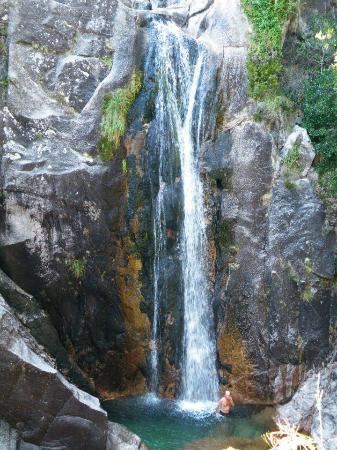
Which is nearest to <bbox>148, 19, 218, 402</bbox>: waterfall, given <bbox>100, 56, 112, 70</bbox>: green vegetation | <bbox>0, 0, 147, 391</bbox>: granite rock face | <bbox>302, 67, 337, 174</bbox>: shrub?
<bbox>0, 0, 147, 391</bbox>: granite rock face

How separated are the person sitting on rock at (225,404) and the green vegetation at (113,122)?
17.9ft

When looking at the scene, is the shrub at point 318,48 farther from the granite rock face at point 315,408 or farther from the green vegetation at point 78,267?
the green vegetation at point 78,267

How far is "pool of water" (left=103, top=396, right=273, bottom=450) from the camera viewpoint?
919cm

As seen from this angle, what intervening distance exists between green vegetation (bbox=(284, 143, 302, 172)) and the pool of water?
17.1ft

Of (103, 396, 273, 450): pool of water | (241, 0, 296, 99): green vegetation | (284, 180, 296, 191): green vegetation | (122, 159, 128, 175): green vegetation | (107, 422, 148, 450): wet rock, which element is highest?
(241, 0, 296, 99): green vegetation

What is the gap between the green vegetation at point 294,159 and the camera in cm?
1080

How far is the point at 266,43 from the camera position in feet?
38.0

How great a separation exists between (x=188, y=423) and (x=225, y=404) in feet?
2.81

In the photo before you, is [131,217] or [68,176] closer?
[68,176]

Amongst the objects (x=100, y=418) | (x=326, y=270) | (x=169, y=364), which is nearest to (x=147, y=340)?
(x=169, y=364)

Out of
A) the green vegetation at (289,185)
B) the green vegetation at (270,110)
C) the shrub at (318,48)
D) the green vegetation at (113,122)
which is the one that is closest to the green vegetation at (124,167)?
the green vegetation at (113,122)

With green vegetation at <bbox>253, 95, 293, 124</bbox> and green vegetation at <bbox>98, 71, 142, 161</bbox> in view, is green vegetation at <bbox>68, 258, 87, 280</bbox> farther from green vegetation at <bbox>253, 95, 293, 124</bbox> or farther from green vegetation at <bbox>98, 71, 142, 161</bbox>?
green vegetation at <bbox>253, 95, 293, 124</bbox>

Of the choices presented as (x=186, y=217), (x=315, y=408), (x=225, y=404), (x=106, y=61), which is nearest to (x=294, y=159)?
(x=186, y=217)

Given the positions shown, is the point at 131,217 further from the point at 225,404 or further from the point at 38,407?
the point at 38,407
